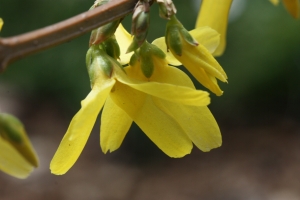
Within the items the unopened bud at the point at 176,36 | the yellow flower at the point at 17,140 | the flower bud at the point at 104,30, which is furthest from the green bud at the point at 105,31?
the yellow flower at the point at 17,140

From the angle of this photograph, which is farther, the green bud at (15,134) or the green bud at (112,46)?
the green bud at (112,46)

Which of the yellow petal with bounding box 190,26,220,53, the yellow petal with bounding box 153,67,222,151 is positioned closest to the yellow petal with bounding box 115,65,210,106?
the yellow petal with bounding box 153,67,222,151

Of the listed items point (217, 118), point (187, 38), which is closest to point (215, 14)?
point (187, 38)

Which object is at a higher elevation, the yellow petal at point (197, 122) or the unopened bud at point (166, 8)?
the unopened bud at point (166, 8)

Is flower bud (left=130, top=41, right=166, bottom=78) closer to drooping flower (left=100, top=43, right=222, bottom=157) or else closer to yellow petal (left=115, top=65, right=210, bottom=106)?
drooping flower (left=100, top=43, right=222, bottom=157)

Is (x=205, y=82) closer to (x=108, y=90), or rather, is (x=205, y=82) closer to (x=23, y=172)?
(x=108, y=90)

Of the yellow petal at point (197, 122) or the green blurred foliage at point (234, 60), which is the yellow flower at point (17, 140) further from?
the green blurred foliage at point (234, 60)
